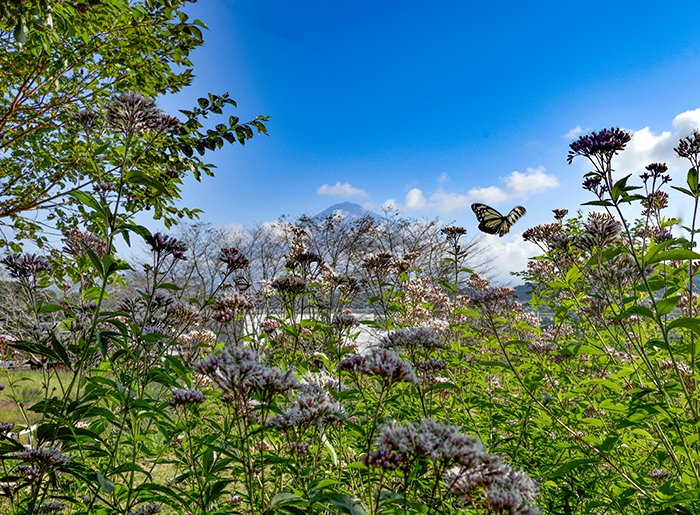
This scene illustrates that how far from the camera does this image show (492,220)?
7.50 metres

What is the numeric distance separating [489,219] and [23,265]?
6.90 m

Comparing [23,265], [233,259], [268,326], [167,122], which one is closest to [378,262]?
[268,326]

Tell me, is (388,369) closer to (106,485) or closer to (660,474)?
(106,485)

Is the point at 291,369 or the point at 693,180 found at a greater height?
the point at 693,180

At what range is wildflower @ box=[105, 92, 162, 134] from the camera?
2277mm

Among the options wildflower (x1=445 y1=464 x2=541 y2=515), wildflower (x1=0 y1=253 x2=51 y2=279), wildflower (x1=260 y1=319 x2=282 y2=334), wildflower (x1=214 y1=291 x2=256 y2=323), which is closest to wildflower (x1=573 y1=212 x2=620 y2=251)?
wildflower (x1=445 y1=464 x2=541 y2=515)

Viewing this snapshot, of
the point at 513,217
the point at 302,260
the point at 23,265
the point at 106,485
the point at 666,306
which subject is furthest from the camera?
the point at 513,217

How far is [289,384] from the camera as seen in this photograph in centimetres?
165

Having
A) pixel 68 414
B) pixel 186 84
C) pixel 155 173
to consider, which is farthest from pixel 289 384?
pixel 186 84

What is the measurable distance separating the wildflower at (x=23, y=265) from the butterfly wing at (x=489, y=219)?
21.3ft

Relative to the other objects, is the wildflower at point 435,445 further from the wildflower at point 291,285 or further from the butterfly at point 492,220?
the butterfly at point 492,220

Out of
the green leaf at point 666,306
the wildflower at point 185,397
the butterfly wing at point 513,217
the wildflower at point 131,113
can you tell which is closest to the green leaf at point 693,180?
Answer: the green leaf at point 666,306

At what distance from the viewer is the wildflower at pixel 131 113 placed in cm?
228

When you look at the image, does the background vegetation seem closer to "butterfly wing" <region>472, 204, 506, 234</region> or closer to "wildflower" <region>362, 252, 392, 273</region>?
"wildflower" <region>362, 252, 392, 273</region>
